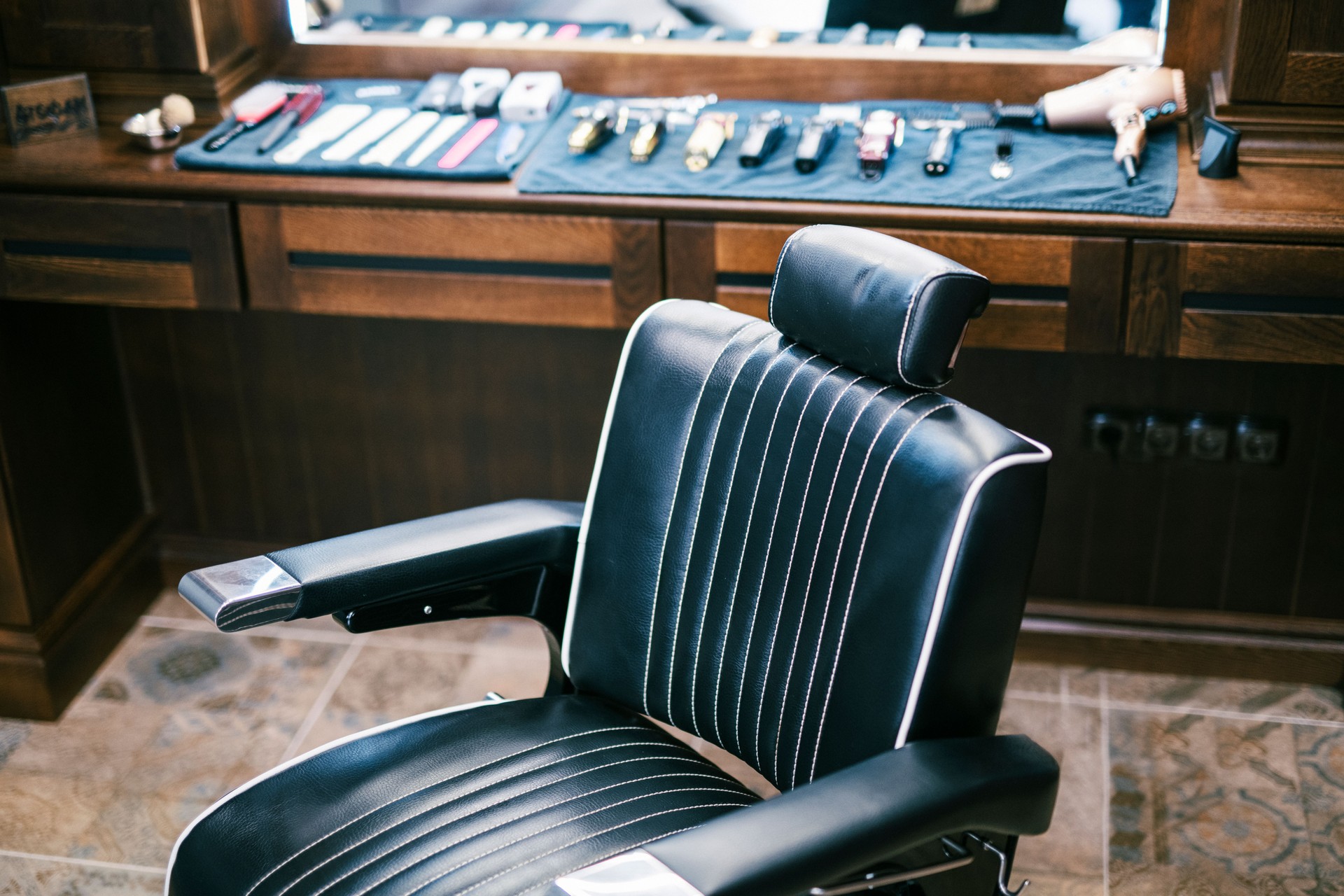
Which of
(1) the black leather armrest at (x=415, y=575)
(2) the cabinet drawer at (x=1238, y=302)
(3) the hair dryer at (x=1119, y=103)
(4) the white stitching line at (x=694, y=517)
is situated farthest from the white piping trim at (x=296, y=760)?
A: (3) the hair dryer at (x=1119, y=103)

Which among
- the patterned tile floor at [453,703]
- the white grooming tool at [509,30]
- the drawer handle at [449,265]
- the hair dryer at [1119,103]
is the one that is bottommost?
the patterned tile floor at [453,703]

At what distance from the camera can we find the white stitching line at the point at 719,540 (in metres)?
1.45

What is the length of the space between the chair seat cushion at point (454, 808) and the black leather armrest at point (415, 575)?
14 centimetres

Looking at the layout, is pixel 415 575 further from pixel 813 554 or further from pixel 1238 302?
pixel 1238 302

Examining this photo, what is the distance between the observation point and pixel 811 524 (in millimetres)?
1382

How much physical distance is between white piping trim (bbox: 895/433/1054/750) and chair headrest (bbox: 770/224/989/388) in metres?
0.13

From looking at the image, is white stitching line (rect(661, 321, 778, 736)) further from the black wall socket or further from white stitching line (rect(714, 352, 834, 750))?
the black wall socket

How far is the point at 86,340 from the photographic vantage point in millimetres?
2580

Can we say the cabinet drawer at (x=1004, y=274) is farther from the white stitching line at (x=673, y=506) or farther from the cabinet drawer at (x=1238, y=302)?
the white stitching line at (x=673, y=506)

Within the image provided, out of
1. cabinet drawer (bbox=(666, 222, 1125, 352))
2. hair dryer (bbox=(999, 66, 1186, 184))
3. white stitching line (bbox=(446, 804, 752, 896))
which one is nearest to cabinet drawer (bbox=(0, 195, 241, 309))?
cabinet drawer (bbox=(666, 222, 1125, 352))

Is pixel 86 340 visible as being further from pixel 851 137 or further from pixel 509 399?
pixel 851 137

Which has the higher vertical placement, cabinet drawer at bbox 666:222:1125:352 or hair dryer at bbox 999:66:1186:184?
hair dryer at bbox 999:66:1186:184

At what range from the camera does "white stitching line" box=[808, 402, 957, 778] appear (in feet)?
4.25

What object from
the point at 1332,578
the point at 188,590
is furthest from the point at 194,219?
the point at 1332,578
